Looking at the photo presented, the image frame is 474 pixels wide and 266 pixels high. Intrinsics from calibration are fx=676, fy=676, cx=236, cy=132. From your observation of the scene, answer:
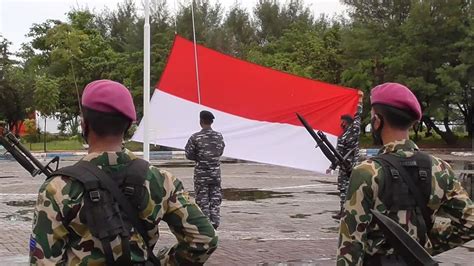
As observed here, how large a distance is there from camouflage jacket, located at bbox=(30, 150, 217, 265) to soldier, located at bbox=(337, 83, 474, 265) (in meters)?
0.65

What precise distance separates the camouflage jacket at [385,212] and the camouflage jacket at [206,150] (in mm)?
5609

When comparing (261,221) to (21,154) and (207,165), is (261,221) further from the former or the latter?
(21,154)

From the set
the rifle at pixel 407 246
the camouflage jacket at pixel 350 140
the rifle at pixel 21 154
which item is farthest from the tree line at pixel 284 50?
the rifle at pixel 407 246

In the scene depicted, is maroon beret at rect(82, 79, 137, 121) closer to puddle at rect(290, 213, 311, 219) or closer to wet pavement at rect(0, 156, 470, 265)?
wet pavement at rect(0, 156, 470, 265)

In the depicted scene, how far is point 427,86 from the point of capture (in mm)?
35375

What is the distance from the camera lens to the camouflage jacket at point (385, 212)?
2.87 metres

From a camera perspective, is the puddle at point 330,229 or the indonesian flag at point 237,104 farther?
the puddle at point 330,229

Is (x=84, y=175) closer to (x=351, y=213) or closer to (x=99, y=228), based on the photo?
(x=99, y=228)

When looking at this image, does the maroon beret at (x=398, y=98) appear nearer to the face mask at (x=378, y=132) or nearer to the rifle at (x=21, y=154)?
the face mask at (x=378, y=132)

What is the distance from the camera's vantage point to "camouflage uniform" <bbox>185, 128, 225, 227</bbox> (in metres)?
8.61

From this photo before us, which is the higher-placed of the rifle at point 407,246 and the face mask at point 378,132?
the face mask at point 378,132

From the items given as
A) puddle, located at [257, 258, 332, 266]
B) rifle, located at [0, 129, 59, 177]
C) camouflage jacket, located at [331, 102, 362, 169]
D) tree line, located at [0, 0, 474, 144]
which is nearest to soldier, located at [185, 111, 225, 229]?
puddle, located at [257, 258, 332, 266]

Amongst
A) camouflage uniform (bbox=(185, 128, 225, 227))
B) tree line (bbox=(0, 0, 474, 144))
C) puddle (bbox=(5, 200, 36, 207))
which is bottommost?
puddle (bbox=(5, 200, 36, 207))

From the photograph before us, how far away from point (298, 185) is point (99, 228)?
1505 cm
